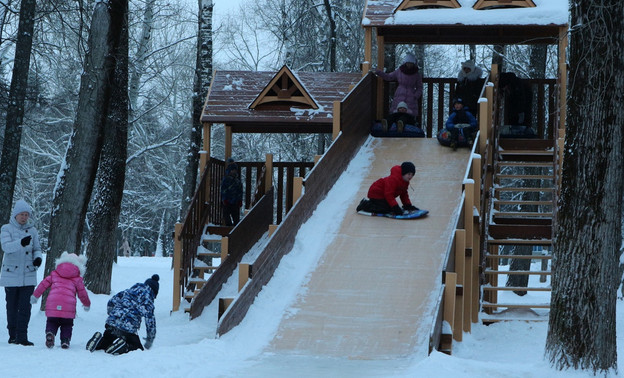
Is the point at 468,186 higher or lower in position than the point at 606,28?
lower

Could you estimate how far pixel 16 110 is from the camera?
17000 mm

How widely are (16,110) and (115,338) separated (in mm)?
8650

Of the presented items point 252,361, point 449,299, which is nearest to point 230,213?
point 449,299

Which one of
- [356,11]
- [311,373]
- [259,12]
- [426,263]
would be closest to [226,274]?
[426,263]

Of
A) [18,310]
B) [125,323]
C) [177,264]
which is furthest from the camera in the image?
[177,264]

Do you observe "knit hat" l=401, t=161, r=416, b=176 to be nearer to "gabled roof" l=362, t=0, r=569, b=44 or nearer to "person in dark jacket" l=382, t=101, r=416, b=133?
"person in dark jacket" l=382, t=101, r=416, b=133

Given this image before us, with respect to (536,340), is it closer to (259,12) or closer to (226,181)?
(226,181)

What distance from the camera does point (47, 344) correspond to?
32.1ft

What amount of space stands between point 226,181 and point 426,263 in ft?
19.5

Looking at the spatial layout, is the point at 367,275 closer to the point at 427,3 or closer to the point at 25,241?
the point at 25,241

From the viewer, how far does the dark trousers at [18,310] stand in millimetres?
10297

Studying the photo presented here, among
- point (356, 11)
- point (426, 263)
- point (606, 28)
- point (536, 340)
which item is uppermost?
point (356, 11)

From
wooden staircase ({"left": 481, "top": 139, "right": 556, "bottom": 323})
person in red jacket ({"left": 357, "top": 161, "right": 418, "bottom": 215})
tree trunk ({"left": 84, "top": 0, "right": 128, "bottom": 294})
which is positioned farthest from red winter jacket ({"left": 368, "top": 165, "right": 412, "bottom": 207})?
tree trunk ({"left": 84, "top": 0, "right": 128, "bottom": 294})

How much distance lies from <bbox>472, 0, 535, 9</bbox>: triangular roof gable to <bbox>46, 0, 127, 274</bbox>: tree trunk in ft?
21.4
